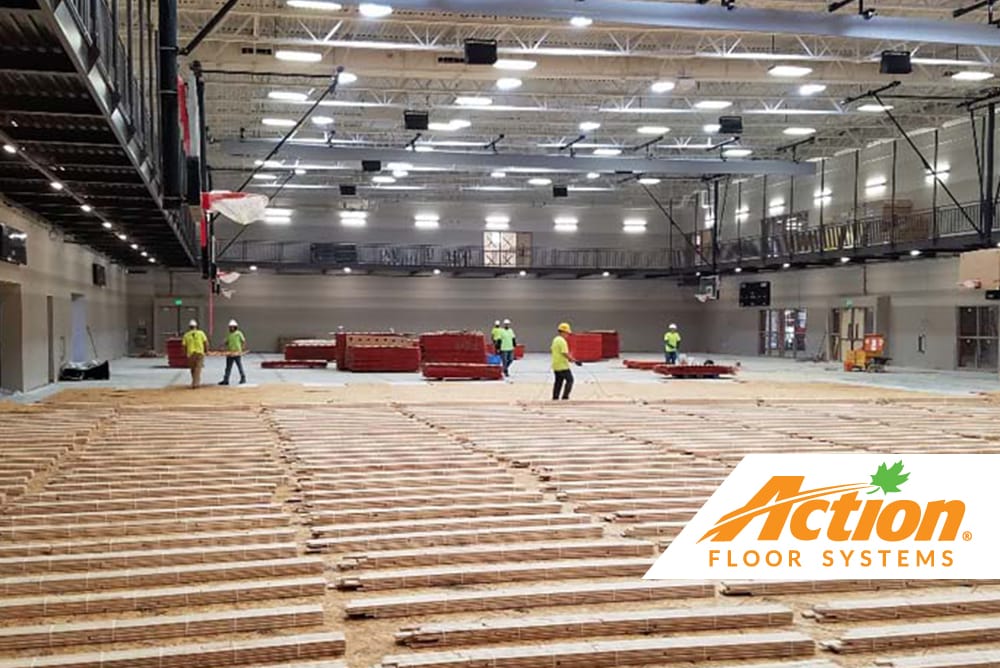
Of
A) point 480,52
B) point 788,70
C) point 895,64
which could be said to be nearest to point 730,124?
point 788,70

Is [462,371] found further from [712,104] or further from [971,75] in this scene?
[971,75]

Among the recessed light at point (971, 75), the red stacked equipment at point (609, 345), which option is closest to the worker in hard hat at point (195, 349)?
the recessed light at point (971, 75)

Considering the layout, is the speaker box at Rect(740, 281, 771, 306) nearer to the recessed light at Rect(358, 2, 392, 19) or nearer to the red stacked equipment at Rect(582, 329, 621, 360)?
the red stacked equipment at Rect(582, 329, 621, 360)

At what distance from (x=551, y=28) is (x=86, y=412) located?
13686 millimetres

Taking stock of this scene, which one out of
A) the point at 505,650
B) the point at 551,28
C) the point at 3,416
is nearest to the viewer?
the point at 505,650

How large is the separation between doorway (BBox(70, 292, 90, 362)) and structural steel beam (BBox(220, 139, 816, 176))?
7145 millimetres

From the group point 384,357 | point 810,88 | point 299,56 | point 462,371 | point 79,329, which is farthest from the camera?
point 79,329

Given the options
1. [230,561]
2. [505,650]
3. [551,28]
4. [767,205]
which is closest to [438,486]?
[230,561]

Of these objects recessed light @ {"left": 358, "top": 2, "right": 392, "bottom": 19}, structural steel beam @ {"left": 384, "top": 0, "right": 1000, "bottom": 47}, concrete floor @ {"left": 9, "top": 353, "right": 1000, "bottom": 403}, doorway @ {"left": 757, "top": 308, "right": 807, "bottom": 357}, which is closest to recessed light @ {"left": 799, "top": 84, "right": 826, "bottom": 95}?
structural steel beam @ {"left": 384, "top": 0, "right": 1000, "bottom": 47}

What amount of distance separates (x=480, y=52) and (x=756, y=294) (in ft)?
85.6

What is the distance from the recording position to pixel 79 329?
3075 cm

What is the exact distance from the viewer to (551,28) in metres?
21.4

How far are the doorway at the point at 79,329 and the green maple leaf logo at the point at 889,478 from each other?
29.0 metres

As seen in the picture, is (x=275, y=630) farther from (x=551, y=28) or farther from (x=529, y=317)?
(x=529, y=317)
